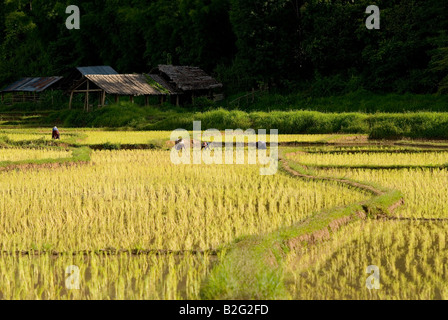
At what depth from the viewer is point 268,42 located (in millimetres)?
28250

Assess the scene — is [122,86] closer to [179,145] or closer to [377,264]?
[179,145]

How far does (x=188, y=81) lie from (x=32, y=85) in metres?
11.3

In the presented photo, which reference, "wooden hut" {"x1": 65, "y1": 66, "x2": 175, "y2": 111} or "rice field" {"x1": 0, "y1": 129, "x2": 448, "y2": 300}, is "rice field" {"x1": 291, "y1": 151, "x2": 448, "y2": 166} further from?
"wooden hut" {"x1": 65, "y1": 66, "x2": 175, "y2": 111}

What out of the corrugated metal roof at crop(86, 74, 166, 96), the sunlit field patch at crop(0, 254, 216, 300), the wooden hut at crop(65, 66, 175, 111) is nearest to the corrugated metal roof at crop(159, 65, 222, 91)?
the wooden hut at crop(65, 66, 175, 111)

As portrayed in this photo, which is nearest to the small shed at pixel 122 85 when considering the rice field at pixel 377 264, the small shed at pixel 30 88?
the small shed at pixel 30 88

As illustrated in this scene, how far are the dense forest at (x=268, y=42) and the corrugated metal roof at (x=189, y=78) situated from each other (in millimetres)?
1801

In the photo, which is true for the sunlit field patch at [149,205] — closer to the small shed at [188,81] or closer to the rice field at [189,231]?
the rice field at [189,231]

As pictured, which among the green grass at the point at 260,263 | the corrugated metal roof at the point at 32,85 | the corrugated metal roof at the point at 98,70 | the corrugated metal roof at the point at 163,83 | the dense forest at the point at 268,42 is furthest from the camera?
the corrugated metal roof at the point at 32,85

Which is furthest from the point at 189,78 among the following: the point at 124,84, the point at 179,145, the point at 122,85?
the point at 179,145

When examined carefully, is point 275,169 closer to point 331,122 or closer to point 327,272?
point 327,272

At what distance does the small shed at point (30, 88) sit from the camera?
3319cm

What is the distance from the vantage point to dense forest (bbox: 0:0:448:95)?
2473 cm

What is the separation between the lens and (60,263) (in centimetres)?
450

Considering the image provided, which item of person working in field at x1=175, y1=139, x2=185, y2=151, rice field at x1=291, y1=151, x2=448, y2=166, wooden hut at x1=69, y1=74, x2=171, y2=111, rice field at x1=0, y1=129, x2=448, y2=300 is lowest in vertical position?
rice field at x1=291, y1=151, x2=448, y2=166
